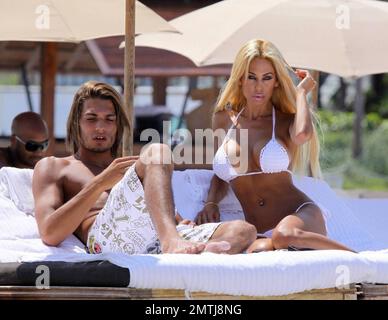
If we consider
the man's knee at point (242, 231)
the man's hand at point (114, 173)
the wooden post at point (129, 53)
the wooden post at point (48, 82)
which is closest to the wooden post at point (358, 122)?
the wooden post at point (48, 82)

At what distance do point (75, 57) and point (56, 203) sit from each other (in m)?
8.55

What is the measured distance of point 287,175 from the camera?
5242 millimetres

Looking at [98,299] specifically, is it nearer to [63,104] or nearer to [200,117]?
[200,117]

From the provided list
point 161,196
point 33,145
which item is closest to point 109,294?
point 161,196

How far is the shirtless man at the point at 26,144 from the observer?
6805 millimetres

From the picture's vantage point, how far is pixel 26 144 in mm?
6793

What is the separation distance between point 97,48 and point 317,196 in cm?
564

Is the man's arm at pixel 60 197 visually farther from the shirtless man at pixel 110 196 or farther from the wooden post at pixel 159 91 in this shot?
the wooden post at pixel 159 91

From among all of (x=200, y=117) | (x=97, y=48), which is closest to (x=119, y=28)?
(x=97, y=48)

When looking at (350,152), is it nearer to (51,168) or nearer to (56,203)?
(51,168)

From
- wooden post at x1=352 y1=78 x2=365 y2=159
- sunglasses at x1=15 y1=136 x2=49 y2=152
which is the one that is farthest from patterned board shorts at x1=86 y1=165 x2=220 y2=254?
wooden post at x1=352 y1=78 x2=365 y2=159

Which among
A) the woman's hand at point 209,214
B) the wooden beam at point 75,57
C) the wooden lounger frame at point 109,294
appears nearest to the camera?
the wooden lounger frame at point 109,294

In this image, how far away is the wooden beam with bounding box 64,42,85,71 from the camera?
1256cm

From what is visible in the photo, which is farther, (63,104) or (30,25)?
A: (63,104)
